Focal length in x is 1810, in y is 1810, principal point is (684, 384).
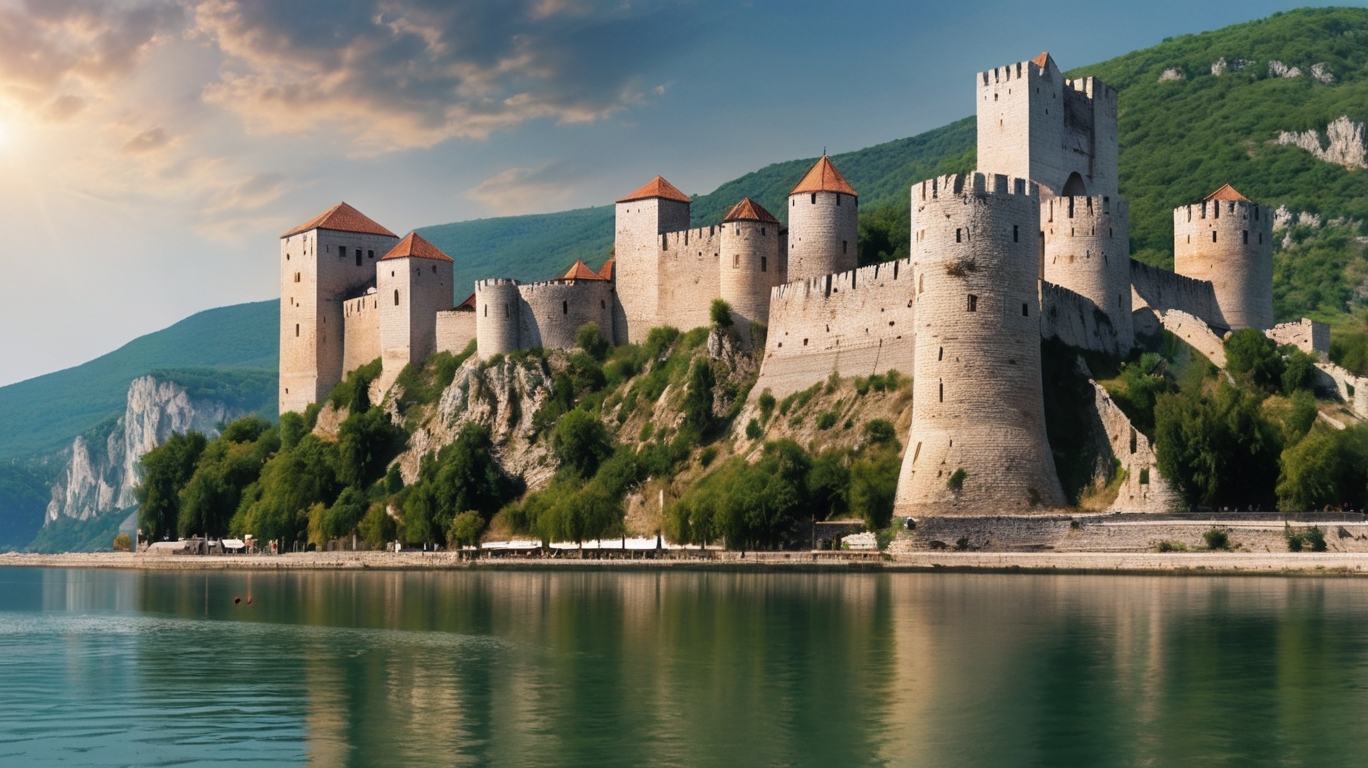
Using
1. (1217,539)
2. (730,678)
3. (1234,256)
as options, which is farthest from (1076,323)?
(730,678)

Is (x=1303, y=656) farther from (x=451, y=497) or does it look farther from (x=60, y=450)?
(x=60, y=450)

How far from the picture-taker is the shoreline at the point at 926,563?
41500mm

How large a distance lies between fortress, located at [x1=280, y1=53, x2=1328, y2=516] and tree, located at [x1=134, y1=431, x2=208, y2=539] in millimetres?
5629

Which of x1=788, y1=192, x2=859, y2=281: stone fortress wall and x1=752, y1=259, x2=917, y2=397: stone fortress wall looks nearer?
x1=752, y1=259, x2=917, y2=397: stone fortress wall

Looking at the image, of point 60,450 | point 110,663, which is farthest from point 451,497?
point 60,450

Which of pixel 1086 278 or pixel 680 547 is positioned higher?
pixel 1086 278

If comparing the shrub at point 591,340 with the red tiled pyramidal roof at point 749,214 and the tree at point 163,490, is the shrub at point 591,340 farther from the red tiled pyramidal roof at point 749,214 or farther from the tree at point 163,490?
the tree at point 163,490

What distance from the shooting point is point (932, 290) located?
155 feet

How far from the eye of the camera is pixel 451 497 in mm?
61625

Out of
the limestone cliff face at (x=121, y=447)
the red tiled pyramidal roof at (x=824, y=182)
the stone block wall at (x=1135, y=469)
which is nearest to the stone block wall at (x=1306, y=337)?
the stone block wall at (x=1135, y=469)

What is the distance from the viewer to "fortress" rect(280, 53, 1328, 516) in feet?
153

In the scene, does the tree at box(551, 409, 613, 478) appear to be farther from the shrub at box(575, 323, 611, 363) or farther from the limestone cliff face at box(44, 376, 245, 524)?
the limestone cliff face at box(44, 376, 245, 524)

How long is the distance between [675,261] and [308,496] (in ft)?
54.8

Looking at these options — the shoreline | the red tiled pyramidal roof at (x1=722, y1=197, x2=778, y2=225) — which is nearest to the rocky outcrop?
the red tiled pyramidal roof at (x1=722, y1=197, x2=778, y2=225)
